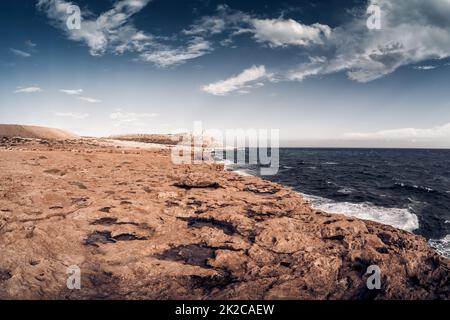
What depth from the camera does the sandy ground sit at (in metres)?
6.30

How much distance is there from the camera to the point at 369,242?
8477 mm

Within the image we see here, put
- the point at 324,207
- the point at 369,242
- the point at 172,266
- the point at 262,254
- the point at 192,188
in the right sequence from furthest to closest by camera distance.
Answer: the point at 324,207, the point at 192,188, the point at 369,242, the point at 262,254, the point at 172,266

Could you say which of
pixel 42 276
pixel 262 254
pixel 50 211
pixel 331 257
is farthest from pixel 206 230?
pixel 50 211

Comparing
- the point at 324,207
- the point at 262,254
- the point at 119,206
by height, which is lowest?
the point at 324,207

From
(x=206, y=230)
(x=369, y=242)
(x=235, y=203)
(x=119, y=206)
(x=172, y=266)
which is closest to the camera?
(x=172, y=266)

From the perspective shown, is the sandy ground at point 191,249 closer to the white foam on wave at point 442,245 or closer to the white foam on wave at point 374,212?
the white foam on wave at point 442,245

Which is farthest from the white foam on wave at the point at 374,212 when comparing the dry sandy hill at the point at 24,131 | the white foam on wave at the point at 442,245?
the dry sandy hill at the point at 24,131

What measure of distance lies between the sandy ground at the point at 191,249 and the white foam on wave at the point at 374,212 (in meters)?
8.15

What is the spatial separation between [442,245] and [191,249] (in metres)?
14.1

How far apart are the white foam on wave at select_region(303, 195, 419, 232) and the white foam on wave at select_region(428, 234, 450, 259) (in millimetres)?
1583

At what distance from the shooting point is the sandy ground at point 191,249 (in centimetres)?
630
